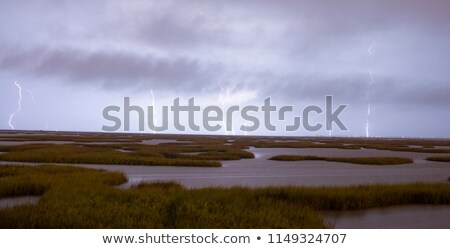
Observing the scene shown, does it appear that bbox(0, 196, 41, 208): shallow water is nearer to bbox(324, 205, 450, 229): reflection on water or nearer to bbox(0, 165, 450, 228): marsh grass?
bbox(0, 165, 450, 228): marsh grass

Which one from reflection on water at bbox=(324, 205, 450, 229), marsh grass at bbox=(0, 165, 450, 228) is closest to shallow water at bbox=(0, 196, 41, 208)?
marsh grass at bbox=(0, 165, 450, 228)

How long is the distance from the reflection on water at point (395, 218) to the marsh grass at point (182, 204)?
638 millimetres

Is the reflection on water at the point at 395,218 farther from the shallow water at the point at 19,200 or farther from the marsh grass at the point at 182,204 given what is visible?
the shallow water at the point at 19,200

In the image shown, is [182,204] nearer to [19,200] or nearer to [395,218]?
[19,200]

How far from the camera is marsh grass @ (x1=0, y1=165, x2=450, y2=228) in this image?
994 cm

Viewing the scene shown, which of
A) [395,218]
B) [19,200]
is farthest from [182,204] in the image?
[395,218]

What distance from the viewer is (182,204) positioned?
11.6 metres

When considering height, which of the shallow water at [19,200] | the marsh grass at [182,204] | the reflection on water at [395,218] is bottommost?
the reflection on water at [395,218]

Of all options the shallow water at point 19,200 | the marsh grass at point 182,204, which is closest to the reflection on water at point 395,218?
the marsh grass at point 182,204

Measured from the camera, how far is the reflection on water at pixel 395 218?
1206 centimetres
